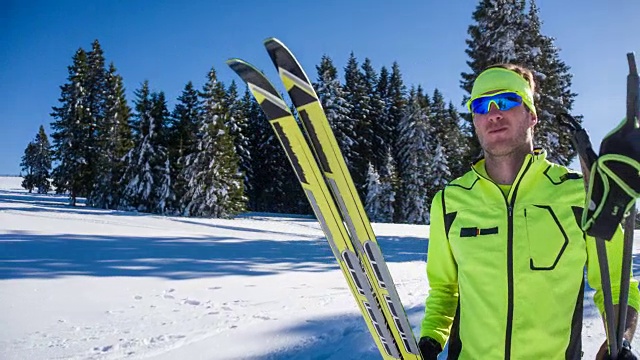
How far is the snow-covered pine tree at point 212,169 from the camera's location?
2880 cm

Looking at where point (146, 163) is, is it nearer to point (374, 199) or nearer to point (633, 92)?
point (374, 199)

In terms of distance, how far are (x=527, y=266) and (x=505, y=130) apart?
2.45 ft

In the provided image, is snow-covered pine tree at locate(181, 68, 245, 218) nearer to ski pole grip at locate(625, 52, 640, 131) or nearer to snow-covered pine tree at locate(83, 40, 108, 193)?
snow-covered pine tree at locate(83, 40, 108, 193)

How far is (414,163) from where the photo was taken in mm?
38406

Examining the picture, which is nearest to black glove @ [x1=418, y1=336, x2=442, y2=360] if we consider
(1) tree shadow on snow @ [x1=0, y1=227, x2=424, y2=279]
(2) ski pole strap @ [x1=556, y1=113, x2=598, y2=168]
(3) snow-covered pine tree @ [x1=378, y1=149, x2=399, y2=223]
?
(2) ski pole strap @ [x1=556, y1=113, x2=598, y2=168]

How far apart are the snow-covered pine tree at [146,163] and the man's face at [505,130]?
100 feet

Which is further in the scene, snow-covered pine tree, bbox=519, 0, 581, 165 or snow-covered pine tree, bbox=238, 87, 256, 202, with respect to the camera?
snow-covered pine tree, bbox=238, 87, 256, 202

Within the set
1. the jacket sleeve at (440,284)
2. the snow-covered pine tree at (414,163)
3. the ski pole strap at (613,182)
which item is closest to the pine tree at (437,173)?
the snow-covered pine tree at (414,163)

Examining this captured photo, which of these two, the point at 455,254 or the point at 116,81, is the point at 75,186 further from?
the point at 455,254

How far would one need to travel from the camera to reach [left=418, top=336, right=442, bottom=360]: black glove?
2.33 m

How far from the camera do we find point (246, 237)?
1483 centimetres

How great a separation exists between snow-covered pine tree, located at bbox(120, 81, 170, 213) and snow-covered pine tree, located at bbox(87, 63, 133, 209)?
0.85 m

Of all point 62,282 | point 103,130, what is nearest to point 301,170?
point 62,282

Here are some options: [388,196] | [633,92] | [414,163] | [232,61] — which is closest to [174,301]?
[232,61]
